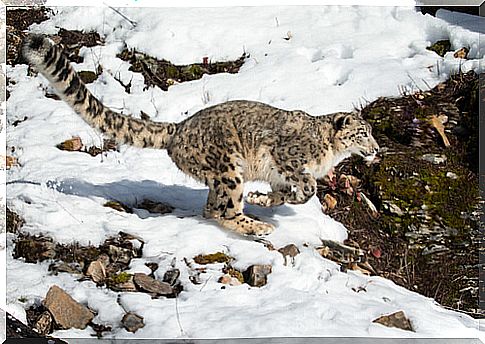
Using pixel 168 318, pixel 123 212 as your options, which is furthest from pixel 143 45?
pixel 168 318

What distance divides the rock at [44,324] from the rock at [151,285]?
2.41ft

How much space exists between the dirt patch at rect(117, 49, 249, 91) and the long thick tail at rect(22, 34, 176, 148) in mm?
3075

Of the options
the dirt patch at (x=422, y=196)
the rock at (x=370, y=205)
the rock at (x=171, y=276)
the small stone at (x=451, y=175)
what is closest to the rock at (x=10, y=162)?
the rock at (x=171, y=276)

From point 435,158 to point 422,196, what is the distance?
64 cm

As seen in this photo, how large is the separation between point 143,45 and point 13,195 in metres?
4.43

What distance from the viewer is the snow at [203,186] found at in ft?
16.9

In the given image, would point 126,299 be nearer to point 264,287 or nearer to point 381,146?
point 264,287

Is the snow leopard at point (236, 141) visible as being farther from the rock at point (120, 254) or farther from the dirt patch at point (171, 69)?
the dirt patch at point (171, 69)

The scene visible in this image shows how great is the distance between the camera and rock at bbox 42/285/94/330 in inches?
195

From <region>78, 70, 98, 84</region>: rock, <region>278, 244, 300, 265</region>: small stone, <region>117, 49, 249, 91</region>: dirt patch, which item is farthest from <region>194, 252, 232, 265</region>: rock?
<region>78, 70, 98, 84</region>: rock

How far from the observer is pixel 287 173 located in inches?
261

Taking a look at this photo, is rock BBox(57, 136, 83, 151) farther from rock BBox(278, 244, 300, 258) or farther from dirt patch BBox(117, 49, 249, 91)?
rock BBox(278, 244, 300, 258)

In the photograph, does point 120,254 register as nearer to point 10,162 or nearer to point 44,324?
point 44,324

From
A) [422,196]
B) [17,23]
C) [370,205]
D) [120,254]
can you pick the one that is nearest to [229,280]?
[120,254]
